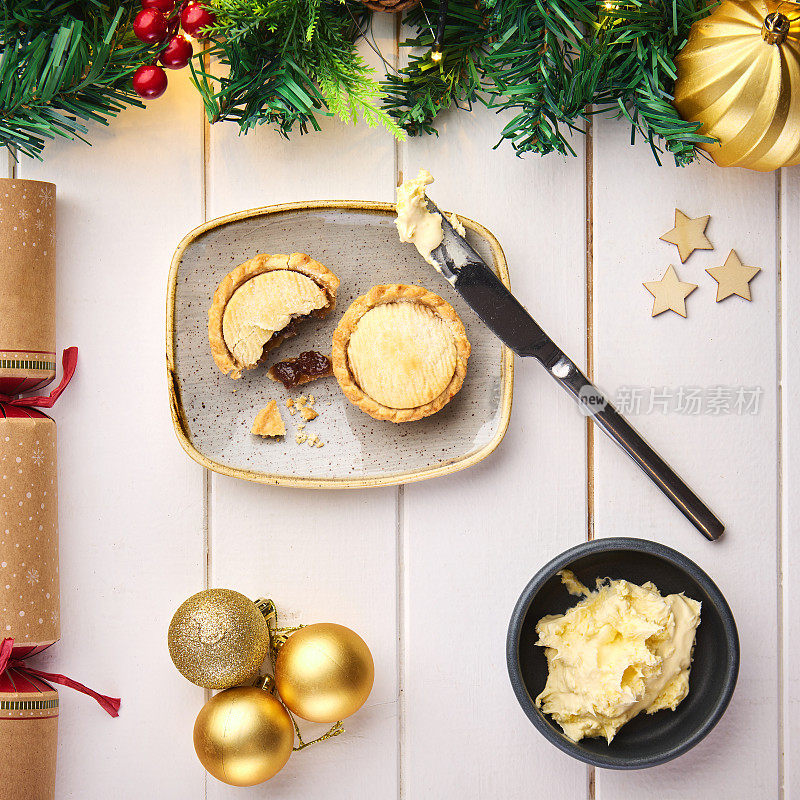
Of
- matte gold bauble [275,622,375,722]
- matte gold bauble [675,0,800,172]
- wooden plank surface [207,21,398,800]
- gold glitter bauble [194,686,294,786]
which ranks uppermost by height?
matte gold bauble [675,0,800,172]

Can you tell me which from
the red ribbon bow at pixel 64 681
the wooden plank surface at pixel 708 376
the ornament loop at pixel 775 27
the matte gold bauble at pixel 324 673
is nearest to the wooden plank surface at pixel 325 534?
the matte gold bauble at pixel 324 673

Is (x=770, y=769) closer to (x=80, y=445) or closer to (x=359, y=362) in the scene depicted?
(x=359, y=362)

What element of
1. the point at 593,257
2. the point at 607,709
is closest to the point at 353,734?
the point at 607,709

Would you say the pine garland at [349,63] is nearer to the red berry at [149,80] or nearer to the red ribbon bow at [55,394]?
the red berry at [149,80]

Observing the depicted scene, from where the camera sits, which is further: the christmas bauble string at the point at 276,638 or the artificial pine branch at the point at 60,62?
the christmas bauble string at the point at 276,638

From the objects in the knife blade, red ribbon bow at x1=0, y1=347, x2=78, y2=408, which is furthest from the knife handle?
red ribbon bow at x1=0, y1=347, x2=78, y2=408

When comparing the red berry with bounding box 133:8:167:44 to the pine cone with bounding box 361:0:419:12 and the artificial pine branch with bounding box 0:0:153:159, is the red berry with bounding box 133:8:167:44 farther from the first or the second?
the pine cone with bounding box 361:0:419:12
